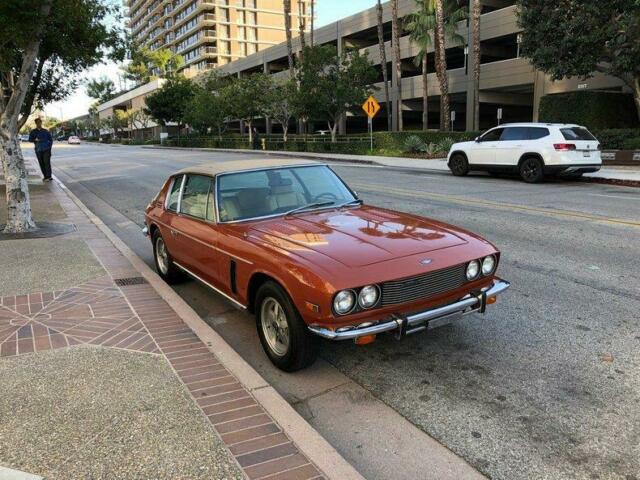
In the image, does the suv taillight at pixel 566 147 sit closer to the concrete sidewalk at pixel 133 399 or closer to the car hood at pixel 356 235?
the car hood at pixel 356 235

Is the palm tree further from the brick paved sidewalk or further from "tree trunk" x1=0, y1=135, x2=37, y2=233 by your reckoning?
the brick paved sidewalk

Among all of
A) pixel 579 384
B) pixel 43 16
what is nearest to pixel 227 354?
pixel 579 384

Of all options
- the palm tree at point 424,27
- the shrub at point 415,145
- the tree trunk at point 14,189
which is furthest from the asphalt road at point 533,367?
the palm tree at point 424,27

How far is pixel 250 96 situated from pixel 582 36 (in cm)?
2730

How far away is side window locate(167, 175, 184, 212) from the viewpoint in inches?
232

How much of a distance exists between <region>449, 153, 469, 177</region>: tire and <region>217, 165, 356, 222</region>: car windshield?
45.8 feet

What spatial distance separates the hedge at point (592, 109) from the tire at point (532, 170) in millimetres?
11317

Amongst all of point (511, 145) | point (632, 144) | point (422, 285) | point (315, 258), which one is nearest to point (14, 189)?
point (315, 258)

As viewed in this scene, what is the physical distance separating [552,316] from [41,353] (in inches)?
172

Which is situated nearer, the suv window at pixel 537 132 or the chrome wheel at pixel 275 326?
the chrome wheel at pixel 275 326

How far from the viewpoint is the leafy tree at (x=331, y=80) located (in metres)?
34.8

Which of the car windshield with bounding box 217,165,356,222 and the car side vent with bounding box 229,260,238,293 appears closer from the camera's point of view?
the car side vent with bounding box 229,260,238,293

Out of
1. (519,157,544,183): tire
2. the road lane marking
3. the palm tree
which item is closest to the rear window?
(519,157,544,183): tire

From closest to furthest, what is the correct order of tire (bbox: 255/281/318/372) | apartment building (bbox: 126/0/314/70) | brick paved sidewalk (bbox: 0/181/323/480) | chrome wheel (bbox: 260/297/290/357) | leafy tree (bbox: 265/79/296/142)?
brick paved sidewalk (bbox: 0/181/323/480) → tire (bbox: 255/281/318/372) → chrome wheel (bbox: 260/297/290/357) → leafy tree (bbox: 265/79/296/142) → apartment building (bbox: 126/0/314/70)
